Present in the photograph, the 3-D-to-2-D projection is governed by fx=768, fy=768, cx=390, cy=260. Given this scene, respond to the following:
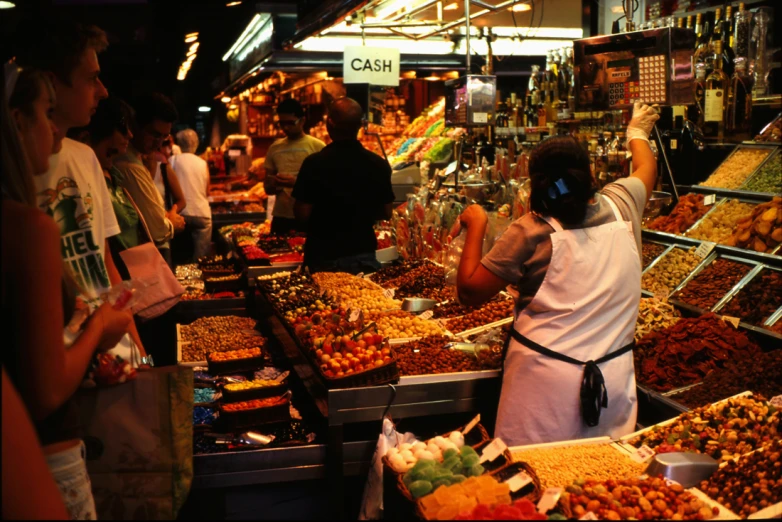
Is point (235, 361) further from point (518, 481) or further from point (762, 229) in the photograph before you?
point (762, 229)

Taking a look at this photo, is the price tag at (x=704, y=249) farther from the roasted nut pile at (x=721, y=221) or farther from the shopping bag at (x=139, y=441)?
the shopping bag at (x=139, y=441)

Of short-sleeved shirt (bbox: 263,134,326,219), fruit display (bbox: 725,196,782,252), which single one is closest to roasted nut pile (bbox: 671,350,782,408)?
fruit display (bbox: 725,196,782,252)

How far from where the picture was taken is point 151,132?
5242mm

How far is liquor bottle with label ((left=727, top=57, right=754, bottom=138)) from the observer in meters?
4.55

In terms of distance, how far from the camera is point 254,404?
12.2 ft

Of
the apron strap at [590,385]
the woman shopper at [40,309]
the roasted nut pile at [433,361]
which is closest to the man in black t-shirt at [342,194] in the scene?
the roasted nut pile at [433,361]

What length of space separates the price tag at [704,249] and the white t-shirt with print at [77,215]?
3348mm

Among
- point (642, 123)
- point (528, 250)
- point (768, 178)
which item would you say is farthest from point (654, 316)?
point (528, 250)

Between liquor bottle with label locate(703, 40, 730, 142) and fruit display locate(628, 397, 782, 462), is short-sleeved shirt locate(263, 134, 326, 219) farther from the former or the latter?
fruit display locate(628, 397, 782, 462)

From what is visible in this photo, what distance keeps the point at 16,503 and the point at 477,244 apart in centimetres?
231

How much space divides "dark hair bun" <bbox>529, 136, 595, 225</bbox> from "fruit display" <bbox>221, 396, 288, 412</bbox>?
1633 mm

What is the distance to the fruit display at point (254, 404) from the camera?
3.65m

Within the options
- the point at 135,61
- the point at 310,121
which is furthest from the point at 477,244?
the point at 135,61

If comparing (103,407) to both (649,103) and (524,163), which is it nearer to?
(649,103)
